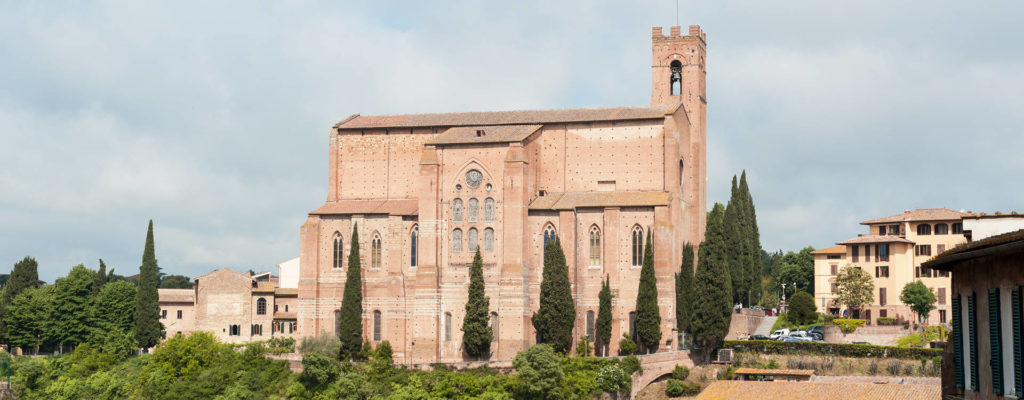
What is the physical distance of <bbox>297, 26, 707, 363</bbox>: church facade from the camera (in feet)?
195

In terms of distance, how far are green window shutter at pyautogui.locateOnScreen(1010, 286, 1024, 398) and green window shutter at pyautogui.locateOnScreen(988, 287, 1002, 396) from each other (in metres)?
0.48

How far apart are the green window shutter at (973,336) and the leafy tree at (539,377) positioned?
125ft

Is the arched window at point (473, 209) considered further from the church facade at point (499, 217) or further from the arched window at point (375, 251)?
the arched window at point (375, 251)

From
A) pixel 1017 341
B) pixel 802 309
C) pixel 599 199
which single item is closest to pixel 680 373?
pixel 599 199

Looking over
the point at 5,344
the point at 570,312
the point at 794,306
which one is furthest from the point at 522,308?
the point at 5,344

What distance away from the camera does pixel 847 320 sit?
60.9 m

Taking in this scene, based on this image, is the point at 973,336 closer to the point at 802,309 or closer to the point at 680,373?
the point at 680,373

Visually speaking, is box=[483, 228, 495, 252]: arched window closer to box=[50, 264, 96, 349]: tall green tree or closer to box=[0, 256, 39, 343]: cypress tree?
box=[50, 264, 96, 349]: tall green tree

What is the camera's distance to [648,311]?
56.2 meters

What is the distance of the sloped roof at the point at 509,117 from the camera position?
62.3m

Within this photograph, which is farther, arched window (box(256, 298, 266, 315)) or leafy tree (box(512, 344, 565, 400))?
arched window (box(256, 298, 266, 315))

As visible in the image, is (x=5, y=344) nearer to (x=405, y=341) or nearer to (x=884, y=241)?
(x=405, y=341)

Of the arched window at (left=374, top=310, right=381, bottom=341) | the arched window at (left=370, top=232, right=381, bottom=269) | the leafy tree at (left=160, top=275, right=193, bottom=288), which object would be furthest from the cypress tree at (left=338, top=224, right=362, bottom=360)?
the leafy tree at (left=160, top=275, right=193, bottom=288)

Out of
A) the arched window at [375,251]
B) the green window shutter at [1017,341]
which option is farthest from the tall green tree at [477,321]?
the green window shutter at [1017,341]
